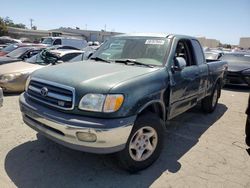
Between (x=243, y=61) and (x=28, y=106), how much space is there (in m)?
10.9

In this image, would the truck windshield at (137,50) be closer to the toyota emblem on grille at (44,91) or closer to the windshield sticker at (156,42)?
the windshield sticker at (156,42)

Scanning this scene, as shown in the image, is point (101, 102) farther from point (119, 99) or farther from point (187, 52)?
point (187, 52)

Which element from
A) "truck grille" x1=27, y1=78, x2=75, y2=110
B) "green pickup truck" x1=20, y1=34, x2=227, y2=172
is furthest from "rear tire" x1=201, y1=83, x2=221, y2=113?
"truck grille" x1=27, y1=78, x2=75, y2=110

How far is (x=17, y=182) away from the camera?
2.98 m

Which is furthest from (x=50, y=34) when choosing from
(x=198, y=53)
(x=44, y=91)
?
(x=44, y=91)

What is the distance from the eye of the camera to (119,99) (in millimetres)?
2848

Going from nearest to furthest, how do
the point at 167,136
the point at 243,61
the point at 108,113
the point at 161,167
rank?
the point at 108,113, the point at 161,167, the point at 167,136, the point at 243,61

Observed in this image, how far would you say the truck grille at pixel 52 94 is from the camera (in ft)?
9.58

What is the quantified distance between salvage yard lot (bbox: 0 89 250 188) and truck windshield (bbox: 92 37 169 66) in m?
1.53

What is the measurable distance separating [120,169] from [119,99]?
3.61 feet

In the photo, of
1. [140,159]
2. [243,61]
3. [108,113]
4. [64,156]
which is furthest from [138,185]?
[243,61]

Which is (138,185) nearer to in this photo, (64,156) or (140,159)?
(140,159)

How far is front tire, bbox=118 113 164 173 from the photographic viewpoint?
10.2 ft

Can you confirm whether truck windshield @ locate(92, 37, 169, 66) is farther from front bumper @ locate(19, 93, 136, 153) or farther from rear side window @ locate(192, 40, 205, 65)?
front bumper @ locate(19, 93, 136, 153)
